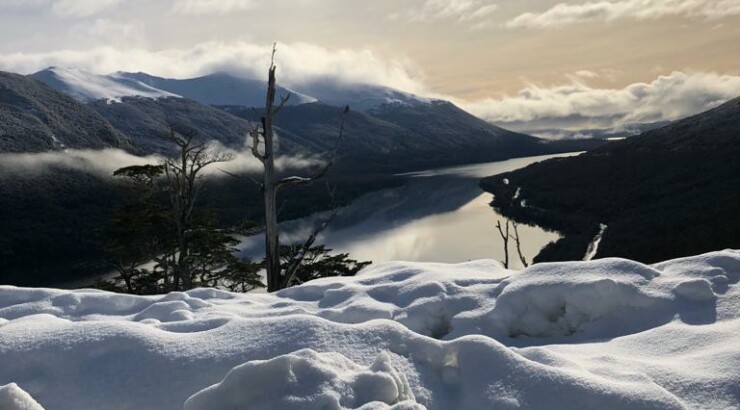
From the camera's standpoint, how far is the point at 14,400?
3777mm

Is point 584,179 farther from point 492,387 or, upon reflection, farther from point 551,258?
point 492,387

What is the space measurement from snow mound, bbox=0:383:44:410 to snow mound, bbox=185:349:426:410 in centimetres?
112

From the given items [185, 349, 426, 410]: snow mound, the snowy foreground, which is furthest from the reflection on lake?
[185, 349, 426, 410]: snow mound

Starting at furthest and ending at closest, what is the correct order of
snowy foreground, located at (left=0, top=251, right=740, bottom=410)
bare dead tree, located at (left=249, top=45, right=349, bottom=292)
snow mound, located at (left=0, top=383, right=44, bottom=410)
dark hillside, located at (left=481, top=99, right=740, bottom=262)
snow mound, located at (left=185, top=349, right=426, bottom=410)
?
dark hillside, located at (left=481, top=99, right=740, bottom=262), bare dead tree, located at (left=249, top=45, right=349, bottom=292), snowy foreground, located at (left=0, top=251, right=740, bottom=410), snow mound, located at (left=185, top=349, right=426, bottom=410), snow mound, located at (left=0, top=383, right=44, bottom=410)

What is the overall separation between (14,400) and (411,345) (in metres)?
3.19

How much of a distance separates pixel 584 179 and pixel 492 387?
11712 cm

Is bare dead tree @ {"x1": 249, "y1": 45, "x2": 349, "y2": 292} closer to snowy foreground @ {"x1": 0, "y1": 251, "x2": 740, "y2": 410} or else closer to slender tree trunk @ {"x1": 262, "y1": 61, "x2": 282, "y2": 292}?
slender tree trunk @ {"x1": 262, "y1": 61, "x2": 282, "y2": 292}

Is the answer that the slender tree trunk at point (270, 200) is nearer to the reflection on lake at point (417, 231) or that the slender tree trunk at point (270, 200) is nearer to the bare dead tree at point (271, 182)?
the bare dead tree at point (271, 182)

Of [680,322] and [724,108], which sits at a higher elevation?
[724,108]

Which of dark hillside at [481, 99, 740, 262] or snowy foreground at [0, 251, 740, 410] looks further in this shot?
dark hillside at [481, 99, 740, 262]

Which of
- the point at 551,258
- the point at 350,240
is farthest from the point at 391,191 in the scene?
the point at 551,258

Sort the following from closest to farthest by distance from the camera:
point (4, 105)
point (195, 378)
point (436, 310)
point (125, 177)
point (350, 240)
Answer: point (195, 378)
point (436, 310)
point (125, 177)
point (350, 240)
point (4, 105)

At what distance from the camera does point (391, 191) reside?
137 m

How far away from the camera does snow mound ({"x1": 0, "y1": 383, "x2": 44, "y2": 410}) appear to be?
375 cm
